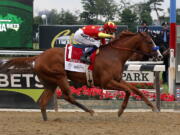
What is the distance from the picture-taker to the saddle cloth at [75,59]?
32.1 feet

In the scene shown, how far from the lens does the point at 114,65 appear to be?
9.68m

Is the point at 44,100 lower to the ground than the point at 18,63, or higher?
lower

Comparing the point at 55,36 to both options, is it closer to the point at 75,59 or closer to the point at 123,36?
the point at 123,36

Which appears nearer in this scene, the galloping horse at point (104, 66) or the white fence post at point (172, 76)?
the galloping horse at point (104, 66)

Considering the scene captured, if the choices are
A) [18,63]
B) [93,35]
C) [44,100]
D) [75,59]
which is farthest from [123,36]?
[18,63]

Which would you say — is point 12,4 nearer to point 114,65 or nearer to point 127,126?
point 114,65

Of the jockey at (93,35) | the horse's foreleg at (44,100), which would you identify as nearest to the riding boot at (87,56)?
the jockey at (93,35)

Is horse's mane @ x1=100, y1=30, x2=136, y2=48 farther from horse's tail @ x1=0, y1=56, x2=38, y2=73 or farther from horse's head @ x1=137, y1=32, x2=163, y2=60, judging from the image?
horse's tail @ x1=0, y1=56, x2=38, y2=73

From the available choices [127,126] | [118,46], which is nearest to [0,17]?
[118,46]

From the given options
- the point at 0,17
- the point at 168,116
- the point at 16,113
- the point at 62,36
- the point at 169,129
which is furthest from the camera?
the point at 62,36

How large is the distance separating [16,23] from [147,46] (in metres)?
6.70

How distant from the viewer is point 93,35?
970cm

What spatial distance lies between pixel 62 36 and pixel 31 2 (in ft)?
6.34

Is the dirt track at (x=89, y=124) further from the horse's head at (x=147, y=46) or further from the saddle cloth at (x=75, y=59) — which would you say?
the horse's head at (x=147, y=46)
